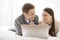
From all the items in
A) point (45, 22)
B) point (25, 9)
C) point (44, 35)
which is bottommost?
point (44, 35)

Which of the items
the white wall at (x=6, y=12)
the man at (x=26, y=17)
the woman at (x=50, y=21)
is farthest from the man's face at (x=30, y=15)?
the white wall at (x=6, y=12)

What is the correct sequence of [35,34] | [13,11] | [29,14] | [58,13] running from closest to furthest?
[35,34]
[29,14]
[58,13]
[13,11]

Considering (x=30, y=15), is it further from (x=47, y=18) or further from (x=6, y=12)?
(x=6, y=12)

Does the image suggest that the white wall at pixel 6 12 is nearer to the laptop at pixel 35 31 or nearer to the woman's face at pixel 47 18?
the woman's face at pixel 47 18

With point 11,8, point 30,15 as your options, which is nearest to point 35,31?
point 30,15

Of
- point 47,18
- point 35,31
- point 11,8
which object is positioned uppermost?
point 11,8

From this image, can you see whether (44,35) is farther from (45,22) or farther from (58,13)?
(58,13)

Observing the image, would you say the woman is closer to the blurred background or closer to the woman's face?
the woman's face

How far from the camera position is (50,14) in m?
1.62

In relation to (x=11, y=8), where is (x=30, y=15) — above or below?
below

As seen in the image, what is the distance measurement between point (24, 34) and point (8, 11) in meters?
1.30

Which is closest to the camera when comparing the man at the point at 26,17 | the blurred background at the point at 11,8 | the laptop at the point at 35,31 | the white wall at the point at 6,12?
the laptop at the point at 35,31

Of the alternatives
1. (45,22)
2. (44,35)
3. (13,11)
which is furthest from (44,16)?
(13,11)

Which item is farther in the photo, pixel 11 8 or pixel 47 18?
pixel 11 8
